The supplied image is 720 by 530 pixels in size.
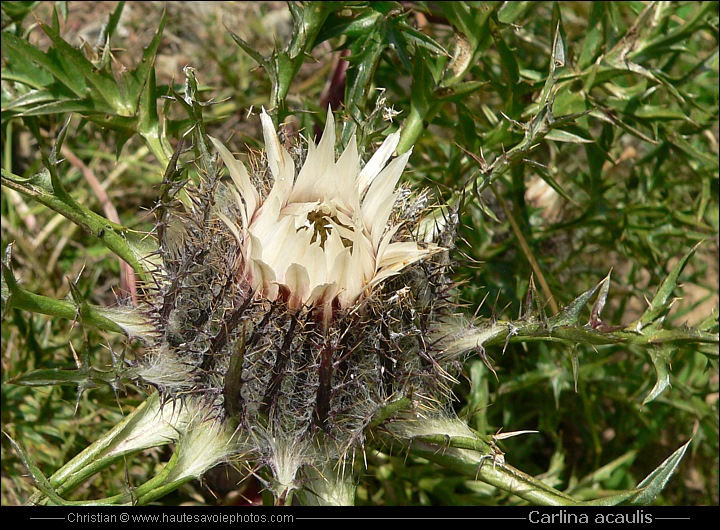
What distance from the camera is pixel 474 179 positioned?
4.43 ft

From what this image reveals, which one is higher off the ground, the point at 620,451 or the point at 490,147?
the point at 490,147

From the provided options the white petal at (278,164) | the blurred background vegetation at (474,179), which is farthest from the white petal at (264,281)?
the blurred background vegetation at (474,179)

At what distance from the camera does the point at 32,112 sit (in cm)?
162

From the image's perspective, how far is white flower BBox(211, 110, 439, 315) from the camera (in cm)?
118

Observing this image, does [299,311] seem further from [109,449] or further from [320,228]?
[109,449]

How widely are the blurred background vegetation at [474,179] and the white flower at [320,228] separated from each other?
0.51 ft

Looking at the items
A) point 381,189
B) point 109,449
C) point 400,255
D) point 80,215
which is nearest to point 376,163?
point 381,189

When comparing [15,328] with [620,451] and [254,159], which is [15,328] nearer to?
[254,159]

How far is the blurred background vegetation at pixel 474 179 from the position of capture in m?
1.58

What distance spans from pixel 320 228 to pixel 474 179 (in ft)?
1.01

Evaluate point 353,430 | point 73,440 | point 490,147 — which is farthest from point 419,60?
point 73,440

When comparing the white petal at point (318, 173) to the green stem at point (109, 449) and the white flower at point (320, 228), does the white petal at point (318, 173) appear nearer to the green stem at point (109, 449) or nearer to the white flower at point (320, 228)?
the white flower at point (320, 228)

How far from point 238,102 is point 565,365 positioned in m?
1.48

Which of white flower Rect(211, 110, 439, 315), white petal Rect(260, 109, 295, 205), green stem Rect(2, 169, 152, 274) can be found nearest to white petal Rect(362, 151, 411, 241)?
white flower Rect(211, 110, 439, 315)
